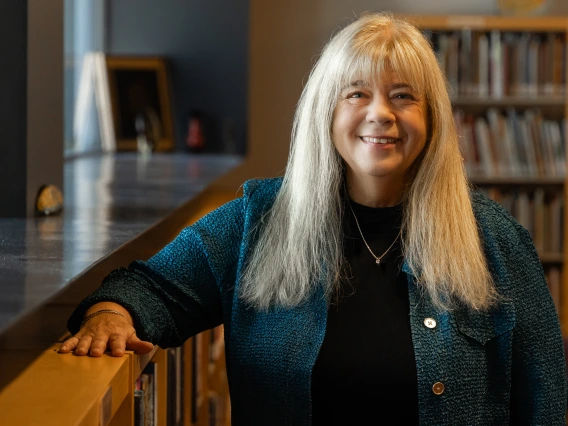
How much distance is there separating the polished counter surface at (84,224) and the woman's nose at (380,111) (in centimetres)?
53

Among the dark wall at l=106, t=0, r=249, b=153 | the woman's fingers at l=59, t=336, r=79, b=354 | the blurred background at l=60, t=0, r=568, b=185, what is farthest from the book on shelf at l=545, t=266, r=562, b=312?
the woman's fingers at l=59, t=336, r=79, b=354

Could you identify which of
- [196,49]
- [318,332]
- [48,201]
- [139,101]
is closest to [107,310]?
[318,332]

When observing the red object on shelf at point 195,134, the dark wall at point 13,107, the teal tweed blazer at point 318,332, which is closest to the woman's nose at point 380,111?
the teal tweed blazer at point 318,332

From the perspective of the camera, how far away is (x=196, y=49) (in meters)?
5.29

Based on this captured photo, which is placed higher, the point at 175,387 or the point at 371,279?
the point at 371,279

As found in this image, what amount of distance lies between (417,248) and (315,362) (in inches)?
11.7

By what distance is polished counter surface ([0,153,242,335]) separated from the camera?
1.33 metres

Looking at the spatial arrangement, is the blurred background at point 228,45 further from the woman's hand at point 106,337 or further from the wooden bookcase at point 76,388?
the woman's hand at point 106,337

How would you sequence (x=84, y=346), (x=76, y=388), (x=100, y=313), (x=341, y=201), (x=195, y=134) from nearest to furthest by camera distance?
(x=76, y=388), (x=84, y=346), (x=100, y=313), (x=341, y=201), (x=195, y=134)

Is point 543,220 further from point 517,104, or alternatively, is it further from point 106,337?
point 106,337

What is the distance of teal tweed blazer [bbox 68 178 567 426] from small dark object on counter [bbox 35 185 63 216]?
0.54 m

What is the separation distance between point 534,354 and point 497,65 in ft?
11.1

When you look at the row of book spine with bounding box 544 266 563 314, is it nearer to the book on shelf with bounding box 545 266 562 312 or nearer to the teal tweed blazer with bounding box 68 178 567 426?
the book on shelf with bounding box 545 266 562 312

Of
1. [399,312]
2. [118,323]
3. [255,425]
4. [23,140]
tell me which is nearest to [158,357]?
[255,425]
